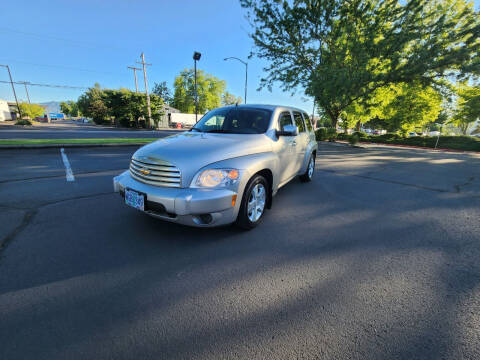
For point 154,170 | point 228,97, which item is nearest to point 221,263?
point 154,170

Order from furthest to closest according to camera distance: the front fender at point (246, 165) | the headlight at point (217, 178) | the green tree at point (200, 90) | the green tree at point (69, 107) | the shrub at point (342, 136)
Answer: the green tree at point (69, 107)
the green tree at point (200, 90)
the shrub at point (342, 136)
the front fender at point (246, 165)
the headlight at point (217, 178)

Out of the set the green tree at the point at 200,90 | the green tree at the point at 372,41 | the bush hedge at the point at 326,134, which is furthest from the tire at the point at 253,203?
the green tree at the point at 200,90

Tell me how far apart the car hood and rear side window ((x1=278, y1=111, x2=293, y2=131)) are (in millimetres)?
755

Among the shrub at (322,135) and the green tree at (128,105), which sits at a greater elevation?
the green tree at (128,105)

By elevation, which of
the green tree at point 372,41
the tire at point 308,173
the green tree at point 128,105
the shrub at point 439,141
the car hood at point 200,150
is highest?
the green tree at point 372,41

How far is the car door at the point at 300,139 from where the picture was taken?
435 centimetres

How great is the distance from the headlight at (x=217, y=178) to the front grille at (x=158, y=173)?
0.79ft

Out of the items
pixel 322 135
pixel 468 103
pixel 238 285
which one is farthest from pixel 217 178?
pixel 468 103

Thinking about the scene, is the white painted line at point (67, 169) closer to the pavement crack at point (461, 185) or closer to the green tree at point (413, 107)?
the pavement crack at point (461, 185)

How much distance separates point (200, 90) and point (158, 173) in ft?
193

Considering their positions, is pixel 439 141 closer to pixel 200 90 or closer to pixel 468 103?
pixel 468 103

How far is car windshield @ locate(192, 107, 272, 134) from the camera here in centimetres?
353

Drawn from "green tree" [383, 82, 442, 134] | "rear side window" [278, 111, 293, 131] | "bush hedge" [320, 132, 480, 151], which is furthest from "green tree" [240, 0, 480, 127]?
"rear side window" [278, 111, 293, 131]

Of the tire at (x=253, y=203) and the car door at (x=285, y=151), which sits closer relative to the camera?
the tire at (x=253, y=203)
